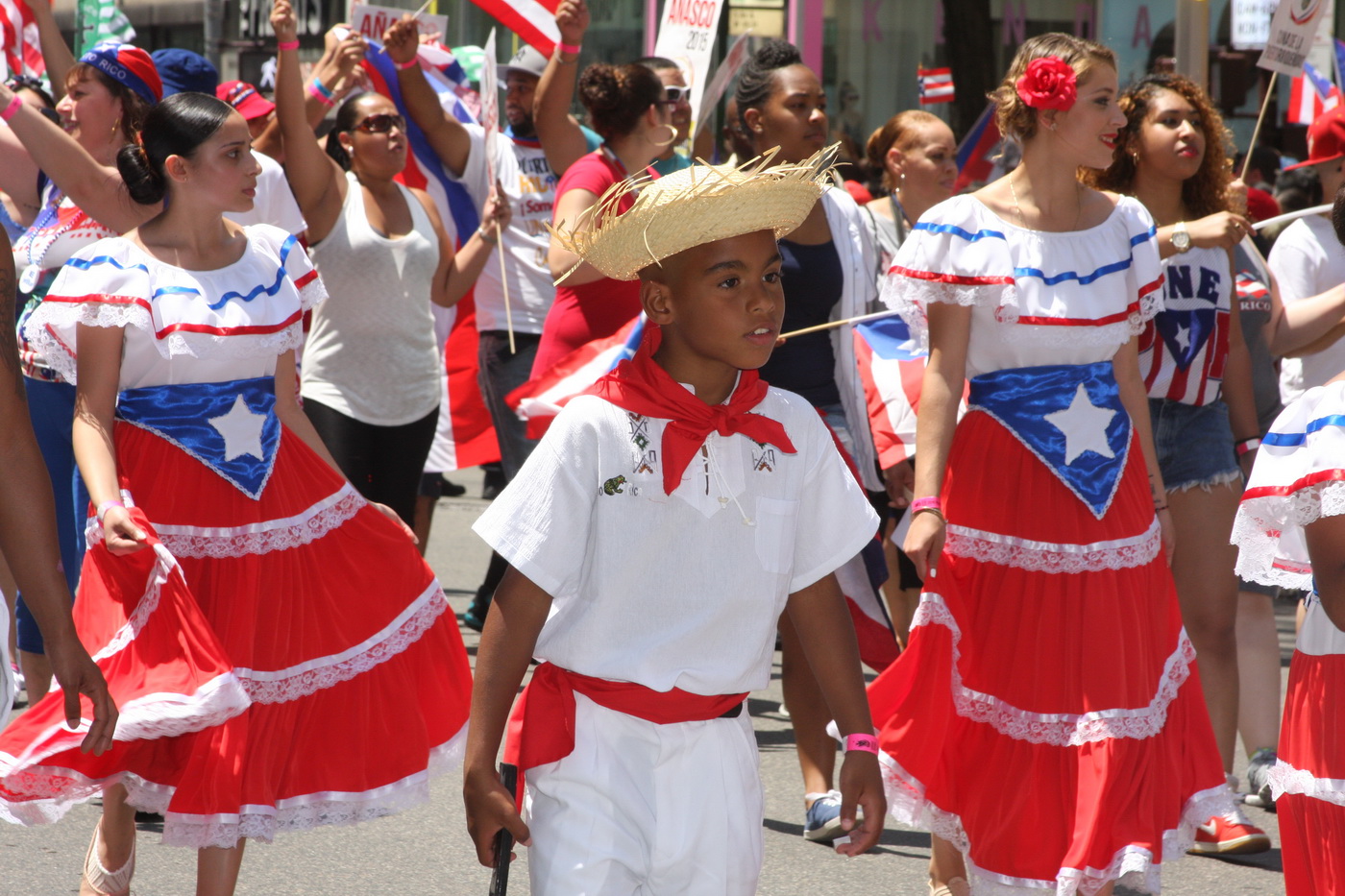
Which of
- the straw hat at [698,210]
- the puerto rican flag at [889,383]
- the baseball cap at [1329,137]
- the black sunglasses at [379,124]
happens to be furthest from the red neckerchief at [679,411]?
the baseball cap at [1329,137]

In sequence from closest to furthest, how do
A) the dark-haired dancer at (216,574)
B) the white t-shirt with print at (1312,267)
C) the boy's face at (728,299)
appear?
the boy's face at (728,299)
the dark-haired dancer at (216,574)
the white t-shirt with print at (1312,267)

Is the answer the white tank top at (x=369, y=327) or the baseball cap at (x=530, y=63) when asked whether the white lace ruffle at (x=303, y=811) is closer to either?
the white tank top at (x=369, y=327)

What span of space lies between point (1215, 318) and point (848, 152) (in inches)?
277

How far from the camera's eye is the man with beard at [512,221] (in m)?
7.22

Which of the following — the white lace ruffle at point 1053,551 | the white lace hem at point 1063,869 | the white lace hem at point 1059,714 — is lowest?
the white lace hem at point 1063,869

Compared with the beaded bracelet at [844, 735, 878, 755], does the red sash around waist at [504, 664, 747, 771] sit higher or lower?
higher

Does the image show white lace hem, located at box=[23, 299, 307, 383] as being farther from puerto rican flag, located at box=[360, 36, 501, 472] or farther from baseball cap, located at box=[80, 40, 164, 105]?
puerto rican flag, located at box=[360, 36, 501, 472]

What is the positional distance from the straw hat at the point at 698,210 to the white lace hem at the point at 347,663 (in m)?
1.58

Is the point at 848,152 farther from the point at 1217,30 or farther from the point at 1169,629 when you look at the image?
the point at 1217,30

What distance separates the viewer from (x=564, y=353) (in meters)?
5.83

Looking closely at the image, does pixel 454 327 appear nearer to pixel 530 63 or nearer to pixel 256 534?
pixel 530 63

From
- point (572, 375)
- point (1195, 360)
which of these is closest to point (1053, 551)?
point (1195, 360)

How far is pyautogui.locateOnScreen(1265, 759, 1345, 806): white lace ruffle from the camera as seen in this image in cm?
316

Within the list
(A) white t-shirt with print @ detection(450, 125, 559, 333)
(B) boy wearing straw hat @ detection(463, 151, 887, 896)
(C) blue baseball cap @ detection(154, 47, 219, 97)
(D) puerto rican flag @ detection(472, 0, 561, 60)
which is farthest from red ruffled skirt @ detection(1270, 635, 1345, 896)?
(D) puerto rican flag @ detection(472, 0, 561, 60)
